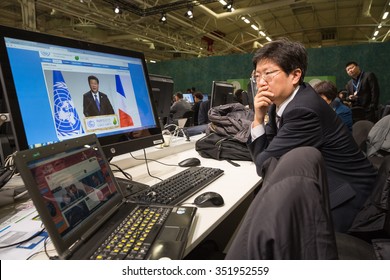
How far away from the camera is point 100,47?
3.55 feet

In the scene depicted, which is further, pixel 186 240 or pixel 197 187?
pixel 197 187

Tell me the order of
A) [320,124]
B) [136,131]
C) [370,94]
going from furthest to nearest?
[370,94] → [320,124] → [136,131]

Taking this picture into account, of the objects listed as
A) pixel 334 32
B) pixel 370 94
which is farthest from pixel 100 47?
pixel 334 32

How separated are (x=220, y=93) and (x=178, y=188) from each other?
5.60 feet

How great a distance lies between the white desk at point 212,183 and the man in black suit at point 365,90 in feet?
14.9

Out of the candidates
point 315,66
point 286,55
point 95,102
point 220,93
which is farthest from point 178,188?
point 315,66

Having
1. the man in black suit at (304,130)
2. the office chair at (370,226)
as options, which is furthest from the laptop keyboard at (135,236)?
the office chair at (370,226)

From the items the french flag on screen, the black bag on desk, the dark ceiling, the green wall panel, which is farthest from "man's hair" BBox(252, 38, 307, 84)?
the green wall panel

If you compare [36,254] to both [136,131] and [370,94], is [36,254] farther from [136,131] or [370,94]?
[370,94]

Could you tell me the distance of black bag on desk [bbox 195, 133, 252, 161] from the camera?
167 centimetres

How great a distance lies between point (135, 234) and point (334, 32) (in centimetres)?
1333

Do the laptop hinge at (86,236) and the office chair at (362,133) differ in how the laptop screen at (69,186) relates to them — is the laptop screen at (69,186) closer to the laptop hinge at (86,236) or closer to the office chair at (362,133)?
the laptop hinge at (86,236)

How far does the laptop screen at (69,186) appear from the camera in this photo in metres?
0.58

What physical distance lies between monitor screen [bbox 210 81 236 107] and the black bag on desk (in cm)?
82
